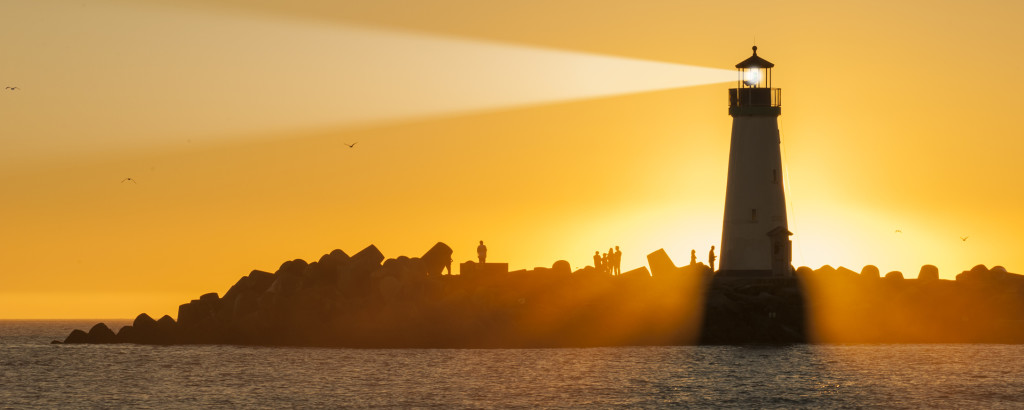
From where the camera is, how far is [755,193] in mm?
68375

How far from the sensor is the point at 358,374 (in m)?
58.1

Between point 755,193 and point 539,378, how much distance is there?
17.6 metres

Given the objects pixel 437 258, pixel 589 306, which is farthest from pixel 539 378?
pixel 437 258

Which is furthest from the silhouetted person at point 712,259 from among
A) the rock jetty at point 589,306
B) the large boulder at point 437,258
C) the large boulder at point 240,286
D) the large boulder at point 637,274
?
the large boulder at point 240,286

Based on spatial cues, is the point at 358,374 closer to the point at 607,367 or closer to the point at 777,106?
the point at 607,367

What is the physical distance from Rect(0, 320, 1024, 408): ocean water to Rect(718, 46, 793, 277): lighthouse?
429 cm

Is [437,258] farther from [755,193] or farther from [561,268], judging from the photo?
[755,193]

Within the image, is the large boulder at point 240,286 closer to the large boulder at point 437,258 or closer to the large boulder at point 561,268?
the large boulder at point 437,258

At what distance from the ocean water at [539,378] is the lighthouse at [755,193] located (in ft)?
14.1

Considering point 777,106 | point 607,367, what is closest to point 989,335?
point 777,106

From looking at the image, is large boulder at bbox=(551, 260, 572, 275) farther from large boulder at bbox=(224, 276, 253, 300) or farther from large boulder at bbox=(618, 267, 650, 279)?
large boulder at bbox=(224, 276, 253, 300)

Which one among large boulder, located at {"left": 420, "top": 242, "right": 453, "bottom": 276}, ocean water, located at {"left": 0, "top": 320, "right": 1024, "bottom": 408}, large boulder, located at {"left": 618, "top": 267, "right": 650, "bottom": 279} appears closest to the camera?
ocean water, located at {"left": 0, "top": 320, "right": 1024, "bottom": 408}

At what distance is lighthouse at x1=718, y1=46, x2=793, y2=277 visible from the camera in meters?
68.4

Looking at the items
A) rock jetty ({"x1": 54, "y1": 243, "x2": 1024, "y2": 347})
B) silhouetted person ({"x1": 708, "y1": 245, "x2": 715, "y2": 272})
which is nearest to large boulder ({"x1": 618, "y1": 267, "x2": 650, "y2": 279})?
rock jetty ({"x1": 54, "y1": 243, "x2": 1024, "y2": 347})
